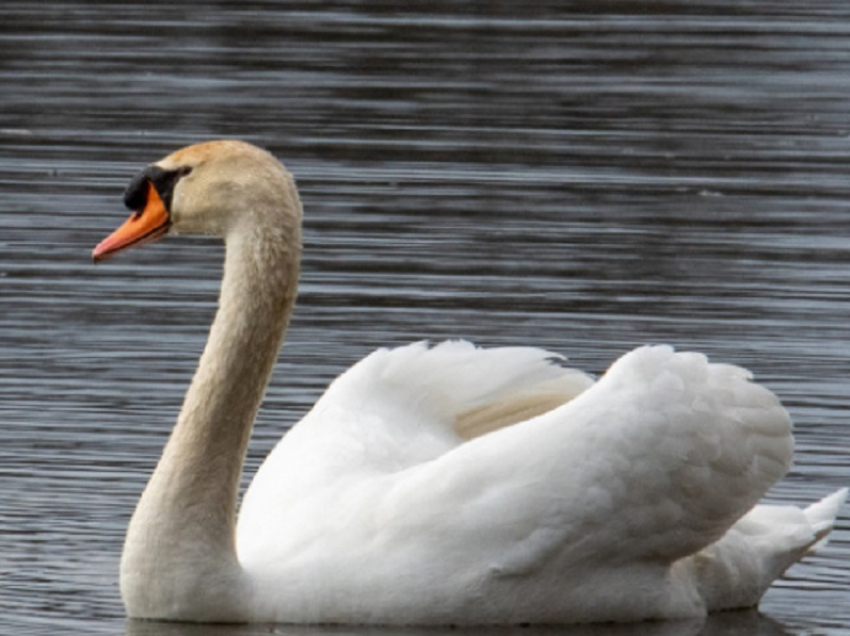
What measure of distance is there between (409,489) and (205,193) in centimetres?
119

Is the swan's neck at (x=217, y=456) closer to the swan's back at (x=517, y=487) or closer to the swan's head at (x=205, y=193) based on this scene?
the swan's head at (x=205, y=193)

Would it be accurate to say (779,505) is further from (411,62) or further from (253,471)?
(411,62)

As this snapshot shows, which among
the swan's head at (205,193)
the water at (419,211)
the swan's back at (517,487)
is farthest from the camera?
the water at (419,211)

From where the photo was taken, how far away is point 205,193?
9164 mm

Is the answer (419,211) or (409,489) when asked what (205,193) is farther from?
(419,211)

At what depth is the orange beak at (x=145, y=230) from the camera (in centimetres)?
928

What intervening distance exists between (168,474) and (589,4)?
1819 cm

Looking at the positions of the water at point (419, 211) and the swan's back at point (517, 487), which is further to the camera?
the water at point (419, 211)

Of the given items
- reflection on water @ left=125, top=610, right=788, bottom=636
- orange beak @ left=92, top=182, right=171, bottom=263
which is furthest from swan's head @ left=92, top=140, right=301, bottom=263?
reflection on water @ left=125, top=610, right=788, bottom=636

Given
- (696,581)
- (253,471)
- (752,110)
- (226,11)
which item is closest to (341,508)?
(696,581)

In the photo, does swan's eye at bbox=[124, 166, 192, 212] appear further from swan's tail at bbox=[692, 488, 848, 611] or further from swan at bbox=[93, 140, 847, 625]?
swan's tail at bbox=[692, 488, 848, 611]

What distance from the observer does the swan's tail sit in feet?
32.1

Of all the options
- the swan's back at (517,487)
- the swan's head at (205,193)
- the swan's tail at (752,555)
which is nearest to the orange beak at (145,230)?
the swan's head at (205,193)

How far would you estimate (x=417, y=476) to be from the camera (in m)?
9.10
